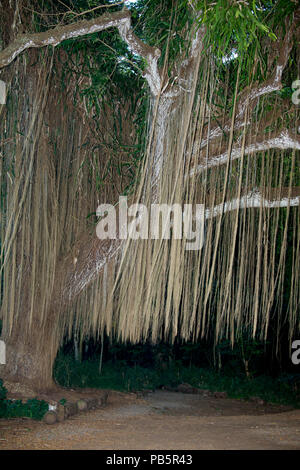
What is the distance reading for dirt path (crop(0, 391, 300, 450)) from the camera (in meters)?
3.31

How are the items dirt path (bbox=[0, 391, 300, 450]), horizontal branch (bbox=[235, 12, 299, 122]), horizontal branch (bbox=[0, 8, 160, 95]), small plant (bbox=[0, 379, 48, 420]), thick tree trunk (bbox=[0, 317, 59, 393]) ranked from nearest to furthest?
horizontal branch (bbox=[0, 8, 160, 95]), horizontal branch (bbox=[235, 12, 299, 122]), dirt path (bbox=[0, 391, 300, 450]), small plant (bbox=[0, 379, 48, 420]), thick tree trunk (bbox=[0, 317, 59, 393])

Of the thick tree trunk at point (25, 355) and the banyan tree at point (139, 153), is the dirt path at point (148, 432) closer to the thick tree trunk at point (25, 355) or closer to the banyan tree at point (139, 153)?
Answer: the thick tree trunk at point (25, 355)

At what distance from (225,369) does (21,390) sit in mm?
4326

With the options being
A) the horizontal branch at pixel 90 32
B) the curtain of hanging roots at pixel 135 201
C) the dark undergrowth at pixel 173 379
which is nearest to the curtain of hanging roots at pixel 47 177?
the curtain of hanging roots at pixel 135 201

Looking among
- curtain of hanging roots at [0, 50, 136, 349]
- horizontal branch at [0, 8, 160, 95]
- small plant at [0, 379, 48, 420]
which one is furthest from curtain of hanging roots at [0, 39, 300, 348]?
small plant at [0, 379, 48, 420]

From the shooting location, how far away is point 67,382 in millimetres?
5812

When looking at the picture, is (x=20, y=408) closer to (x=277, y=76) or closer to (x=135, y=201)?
(x=135, y=201)

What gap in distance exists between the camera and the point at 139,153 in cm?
340

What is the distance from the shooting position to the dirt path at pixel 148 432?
3.31 m

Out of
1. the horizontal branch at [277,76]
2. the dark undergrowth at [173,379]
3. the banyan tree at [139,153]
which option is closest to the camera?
the banyan tree at [139,153]

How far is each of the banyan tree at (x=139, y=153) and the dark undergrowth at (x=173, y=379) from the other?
1839 mm

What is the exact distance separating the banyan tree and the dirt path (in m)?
0.70

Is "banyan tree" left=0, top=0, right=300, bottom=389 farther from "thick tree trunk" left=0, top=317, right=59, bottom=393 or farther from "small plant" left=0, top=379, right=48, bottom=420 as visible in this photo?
"small plant" left=0, top=379, right=48, bottom=420

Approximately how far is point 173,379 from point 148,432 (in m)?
4.02
